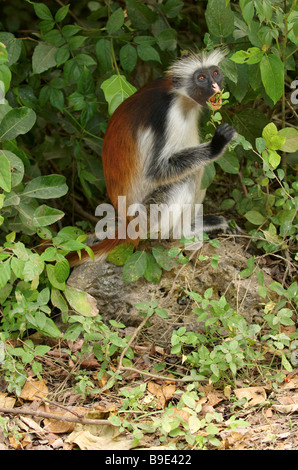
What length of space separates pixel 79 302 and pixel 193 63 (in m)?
2.00

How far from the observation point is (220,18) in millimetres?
4086

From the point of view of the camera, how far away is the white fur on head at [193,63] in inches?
172

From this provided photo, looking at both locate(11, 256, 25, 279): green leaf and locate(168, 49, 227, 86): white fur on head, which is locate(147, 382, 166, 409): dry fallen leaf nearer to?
locate(11, 256, 25, 279): green leaf

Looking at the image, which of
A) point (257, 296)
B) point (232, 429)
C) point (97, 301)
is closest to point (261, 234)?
point (257, 296)

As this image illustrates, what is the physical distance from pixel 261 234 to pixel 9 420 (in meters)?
2.23

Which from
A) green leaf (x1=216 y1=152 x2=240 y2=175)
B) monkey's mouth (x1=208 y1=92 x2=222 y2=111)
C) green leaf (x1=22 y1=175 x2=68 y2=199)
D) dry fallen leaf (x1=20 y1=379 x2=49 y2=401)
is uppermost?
monkey's mouth (x1=208 y1=92 x2=222 y2=111)

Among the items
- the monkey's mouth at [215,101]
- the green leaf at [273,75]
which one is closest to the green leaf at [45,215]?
the monkey's mouth at [215,101]

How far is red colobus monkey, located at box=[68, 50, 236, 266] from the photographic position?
4277mm

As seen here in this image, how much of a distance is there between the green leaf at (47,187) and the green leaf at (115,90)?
79 cm

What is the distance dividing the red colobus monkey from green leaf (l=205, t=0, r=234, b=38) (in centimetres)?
21

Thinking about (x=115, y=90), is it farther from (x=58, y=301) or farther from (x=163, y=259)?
(x=58, y=301)

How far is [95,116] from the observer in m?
5.23

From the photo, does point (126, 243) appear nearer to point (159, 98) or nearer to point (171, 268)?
point (171, 268)

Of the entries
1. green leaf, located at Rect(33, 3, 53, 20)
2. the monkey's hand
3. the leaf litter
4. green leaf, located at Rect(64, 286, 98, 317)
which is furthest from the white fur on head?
the leaf litter
